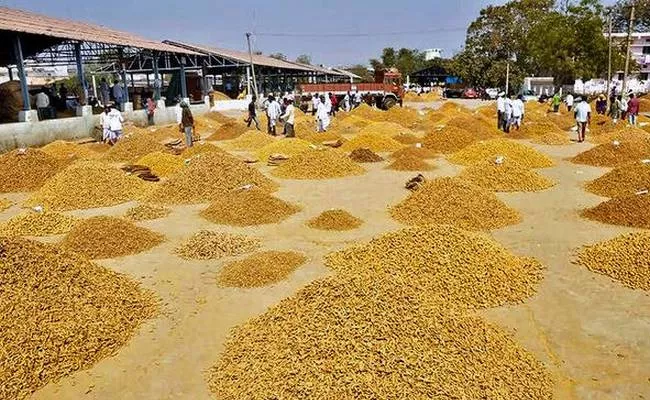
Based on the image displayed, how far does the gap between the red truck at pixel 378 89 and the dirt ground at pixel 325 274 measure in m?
23.2

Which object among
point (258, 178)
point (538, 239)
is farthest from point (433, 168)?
point (538, 239)

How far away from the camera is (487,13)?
5000 centimetres

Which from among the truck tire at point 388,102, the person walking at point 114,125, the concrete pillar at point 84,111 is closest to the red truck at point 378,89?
the truck tire at point 388,102

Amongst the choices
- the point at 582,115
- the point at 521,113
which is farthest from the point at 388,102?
the point at 582,115

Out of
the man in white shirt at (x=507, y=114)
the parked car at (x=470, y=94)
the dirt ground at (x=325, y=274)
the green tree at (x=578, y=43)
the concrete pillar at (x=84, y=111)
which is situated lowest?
the dirt ground at (x=325, y=274)

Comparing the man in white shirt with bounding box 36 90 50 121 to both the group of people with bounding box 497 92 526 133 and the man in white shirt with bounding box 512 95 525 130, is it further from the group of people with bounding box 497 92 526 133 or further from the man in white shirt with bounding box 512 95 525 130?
the man in white shirt with bounding box 512 95 525 130

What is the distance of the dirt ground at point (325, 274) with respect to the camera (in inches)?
136

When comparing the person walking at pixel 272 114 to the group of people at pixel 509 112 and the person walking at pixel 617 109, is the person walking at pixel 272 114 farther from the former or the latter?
the person walking at pixel 617 109

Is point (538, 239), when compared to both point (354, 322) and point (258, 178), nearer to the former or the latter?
point (354, 322)

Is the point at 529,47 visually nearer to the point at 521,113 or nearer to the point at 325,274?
the point at 521,113

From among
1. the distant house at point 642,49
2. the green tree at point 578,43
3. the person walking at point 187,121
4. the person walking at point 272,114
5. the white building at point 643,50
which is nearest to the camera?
the person walking at point 187,121

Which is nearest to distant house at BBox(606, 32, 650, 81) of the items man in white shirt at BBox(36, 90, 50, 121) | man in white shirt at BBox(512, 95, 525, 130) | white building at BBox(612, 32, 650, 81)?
white building at BBox(612, 32, 650, 81)

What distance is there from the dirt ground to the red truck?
23233 mm

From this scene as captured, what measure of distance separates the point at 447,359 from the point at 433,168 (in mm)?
8123
